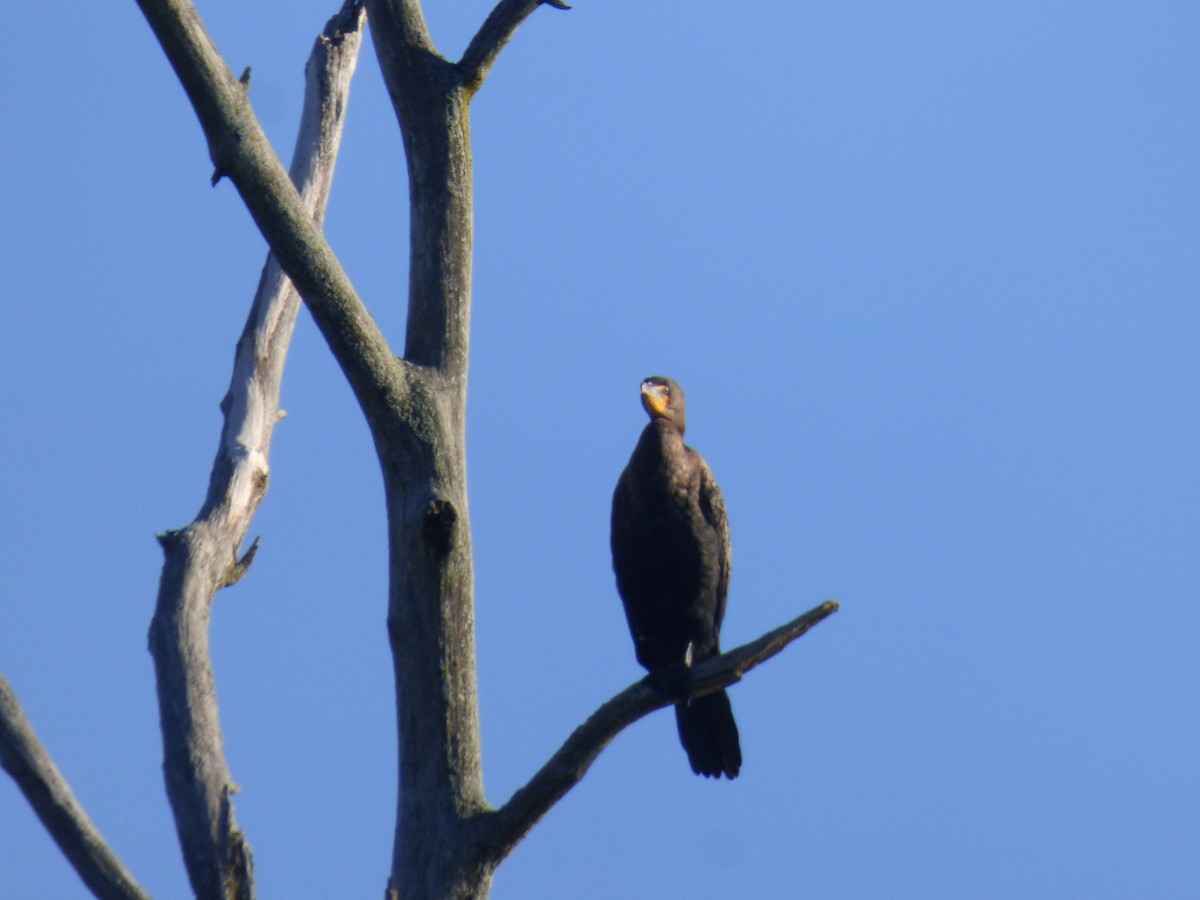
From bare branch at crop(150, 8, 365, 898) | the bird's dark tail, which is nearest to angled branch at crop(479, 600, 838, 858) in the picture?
bare branch at crop(150, 8, 365, 898)

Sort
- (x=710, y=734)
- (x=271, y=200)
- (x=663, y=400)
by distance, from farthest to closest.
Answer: (x=663, y=400), (x=710, y=734), (x=271, y=200)

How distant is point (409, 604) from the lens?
282cm

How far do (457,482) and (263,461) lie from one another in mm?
903

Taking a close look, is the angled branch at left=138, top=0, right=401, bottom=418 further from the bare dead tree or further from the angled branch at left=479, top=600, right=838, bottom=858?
the angled branch at left=479, top=600, right=838, bottom=858

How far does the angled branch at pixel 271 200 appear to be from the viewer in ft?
8.84

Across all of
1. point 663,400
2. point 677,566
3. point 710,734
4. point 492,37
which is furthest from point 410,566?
point 663,400

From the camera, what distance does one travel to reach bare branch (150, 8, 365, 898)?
9.23ft

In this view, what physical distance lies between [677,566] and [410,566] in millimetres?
1507

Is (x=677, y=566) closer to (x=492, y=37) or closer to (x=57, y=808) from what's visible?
(x=492, y=37)

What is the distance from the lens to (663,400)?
14.6 feet

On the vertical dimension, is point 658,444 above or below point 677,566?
above

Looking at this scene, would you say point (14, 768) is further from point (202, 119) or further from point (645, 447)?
point (645, 447)

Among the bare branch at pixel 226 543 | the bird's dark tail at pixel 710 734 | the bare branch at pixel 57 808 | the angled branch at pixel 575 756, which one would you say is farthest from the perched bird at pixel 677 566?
the bare branch at pixel 57 808

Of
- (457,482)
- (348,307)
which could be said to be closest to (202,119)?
(348,307)
